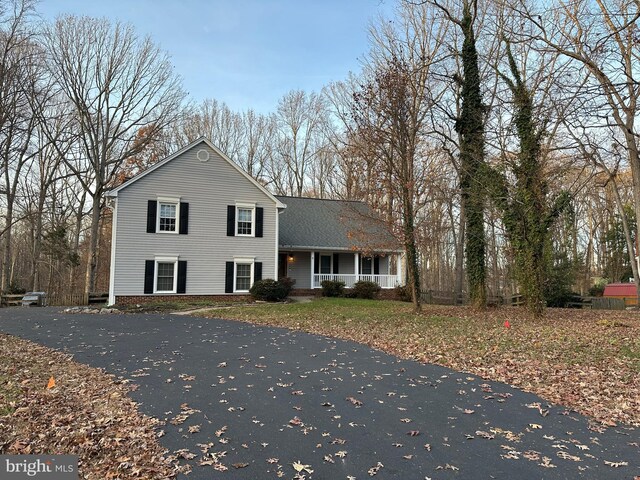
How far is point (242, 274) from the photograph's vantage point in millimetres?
20484

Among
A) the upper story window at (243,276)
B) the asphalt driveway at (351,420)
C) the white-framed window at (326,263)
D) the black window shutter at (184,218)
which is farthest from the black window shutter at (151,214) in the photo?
the asphalt driveway at (351,420)

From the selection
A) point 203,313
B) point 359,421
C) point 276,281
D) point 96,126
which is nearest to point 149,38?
point 96,126

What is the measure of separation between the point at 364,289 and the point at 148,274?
11015mm

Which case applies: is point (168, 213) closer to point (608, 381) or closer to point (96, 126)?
point (96, 126)

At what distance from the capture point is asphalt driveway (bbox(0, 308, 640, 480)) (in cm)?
358

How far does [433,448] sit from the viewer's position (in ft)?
12.9

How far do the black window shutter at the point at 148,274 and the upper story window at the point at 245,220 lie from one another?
14.0 ft

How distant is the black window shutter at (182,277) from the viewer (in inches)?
748

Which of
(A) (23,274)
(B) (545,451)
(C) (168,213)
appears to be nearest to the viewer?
(B) (545,451)

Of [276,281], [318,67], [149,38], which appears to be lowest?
[276,281]

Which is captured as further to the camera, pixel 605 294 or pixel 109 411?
pixel 605 294

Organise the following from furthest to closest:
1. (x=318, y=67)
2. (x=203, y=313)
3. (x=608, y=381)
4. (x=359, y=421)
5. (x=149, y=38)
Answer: (x=149, y=38) → (x=318, y=67) → (x=203, y=313) → (x=608, y=381) → (x=359, y=421)

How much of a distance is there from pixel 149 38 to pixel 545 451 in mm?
28179

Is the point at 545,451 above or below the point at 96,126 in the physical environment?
below
